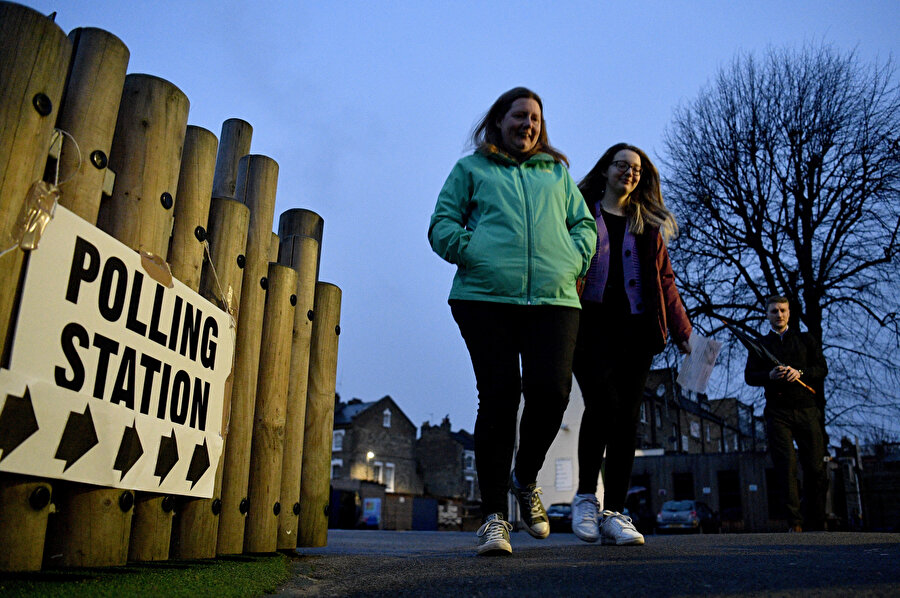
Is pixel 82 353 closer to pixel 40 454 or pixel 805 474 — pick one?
pixel 40 454

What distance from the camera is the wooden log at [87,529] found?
2289 millimetres

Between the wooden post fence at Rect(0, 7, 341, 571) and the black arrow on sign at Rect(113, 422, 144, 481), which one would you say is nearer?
the wooden post fence at Rect(0, 7, 341, 571)

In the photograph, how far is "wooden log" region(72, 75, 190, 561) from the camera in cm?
259

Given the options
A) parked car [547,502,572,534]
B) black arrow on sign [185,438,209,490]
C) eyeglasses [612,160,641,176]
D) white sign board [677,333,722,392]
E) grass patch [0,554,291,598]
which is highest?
eyeglasses [612,160,641,176]

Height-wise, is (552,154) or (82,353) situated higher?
(552,154)

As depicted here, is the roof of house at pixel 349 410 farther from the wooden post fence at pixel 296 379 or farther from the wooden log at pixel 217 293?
the wooden log at pixel 217 293

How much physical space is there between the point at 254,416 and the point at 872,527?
55.8 ft

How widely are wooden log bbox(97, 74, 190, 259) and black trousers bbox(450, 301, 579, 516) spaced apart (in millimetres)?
1399

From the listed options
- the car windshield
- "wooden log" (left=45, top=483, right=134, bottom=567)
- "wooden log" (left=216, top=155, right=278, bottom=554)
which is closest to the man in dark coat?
"wooden log" (left=216, top=155, right=278, bottom=554)

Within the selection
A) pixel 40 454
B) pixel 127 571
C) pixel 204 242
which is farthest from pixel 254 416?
pixel 40 454

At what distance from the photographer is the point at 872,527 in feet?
53.9

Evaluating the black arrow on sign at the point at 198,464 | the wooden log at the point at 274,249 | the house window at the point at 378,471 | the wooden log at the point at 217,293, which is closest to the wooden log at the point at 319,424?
the wooden log at the point at 274,249

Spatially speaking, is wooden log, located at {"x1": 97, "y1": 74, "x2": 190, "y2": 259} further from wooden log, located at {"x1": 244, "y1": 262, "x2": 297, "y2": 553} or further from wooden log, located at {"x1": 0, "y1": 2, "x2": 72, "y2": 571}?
wooden log, located at {"x1": 244, "y1": 262, "x2": 297, "y2": 553}

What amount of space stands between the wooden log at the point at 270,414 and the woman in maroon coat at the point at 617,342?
5.16 ft
